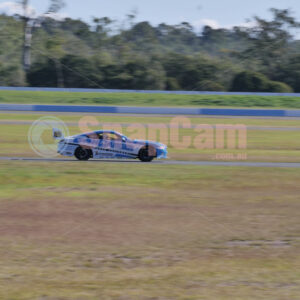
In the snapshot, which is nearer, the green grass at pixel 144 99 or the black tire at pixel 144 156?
the black tire at pixel 144 156

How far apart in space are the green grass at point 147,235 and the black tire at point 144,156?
1.91m

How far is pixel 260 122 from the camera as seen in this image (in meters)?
32.2

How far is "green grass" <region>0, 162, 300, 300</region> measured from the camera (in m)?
6.82

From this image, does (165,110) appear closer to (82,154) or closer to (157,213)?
(82,154)

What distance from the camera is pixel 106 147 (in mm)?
16969

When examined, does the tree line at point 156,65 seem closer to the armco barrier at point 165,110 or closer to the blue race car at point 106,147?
the armco barrier at point 165,110

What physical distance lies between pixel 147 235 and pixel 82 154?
8.41 metres

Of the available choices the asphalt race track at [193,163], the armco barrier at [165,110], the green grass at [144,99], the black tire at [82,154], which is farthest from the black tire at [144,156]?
the green grass at [144,99]

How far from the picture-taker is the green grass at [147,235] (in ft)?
22.4

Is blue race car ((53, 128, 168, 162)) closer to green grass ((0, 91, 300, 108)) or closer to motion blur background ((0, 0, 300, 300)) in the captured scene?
motion blur background ((0, 0, 300, 300))

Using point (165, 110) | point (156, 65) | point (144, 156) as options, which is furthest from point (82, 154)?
point (156, 65)

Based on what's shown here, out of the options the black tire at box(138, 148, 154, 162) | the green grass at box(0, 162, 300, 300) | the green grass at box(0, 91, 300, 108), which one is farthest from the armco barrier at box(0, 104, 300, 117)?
the green grass at box(0, 162, 300, 300)

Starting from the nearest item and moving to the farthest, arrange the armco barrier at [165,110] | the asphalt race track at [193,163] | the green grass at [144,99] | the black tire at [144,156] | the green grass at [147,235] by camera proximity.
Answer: the green grass at [147,235] < the asphalt race track at [193,163] < the black tire at [144,156] < the armco barrier at [165,110] < the green grass at [144,99]

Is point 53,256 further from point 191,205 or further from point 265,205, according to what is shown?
point 265,205
